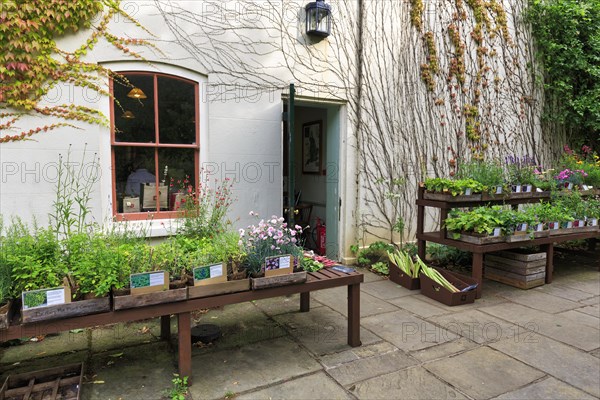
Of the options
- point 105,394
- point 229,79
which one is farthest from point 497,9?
point 105,394

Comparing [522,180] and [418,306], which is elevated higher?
[522,180]

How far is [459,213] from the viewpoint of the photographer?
532 cm

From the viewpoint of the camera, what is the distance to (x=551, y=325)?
422 centimetres

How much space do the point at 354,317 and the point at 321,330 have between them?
0.55 m

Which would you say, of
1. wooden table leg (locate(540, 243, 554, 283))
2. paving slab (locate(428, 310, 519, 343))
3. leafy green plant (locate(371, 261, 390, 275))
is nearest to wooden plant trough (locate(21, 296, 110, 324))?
paving slab (locate(428, 310, 519, 343))

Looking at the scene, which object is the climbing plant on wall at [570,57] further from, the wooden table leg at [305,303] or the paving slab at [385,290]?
the wooden table leg at [305,303]

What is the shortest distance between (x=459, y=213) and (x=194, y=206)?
11.2ft

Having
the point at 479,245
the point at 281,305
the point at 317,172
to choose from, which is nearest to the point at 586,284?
the point at 479,245

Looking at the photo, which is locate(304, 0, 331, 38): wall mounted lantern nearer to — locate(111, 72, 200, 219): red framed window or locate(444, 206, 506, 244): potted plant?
locate(111, 72, 200, 219): red framed window

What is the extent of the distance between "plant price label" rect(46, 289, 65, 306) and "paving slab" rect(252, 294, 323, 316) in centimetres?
238

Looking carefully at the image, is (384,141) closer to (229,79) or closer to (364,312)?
(229,79)

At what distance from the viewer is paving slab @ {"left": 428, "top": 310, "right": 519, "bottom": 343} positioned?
395cm

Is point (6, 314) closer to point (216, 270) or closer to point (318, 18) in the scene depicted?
point (216, 270)

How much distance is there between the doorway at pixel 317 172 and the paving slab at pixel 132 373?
11.2 feet
